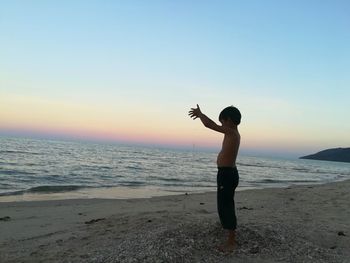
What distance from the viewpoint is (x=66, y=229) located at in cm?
780

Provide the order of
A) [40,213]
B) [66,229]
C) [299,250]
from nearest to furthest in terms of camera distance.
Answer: [299,250], [66,229], [40,213]

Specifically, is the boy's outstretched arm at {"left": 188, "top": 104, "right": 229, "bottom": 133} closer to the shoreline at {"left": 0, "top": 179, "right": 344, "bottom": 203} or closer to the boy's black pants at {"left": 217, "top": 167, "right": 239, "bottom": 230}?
the boy's black pants at {"left": 217, "top": 167, "right": 239, "bottom": 230}

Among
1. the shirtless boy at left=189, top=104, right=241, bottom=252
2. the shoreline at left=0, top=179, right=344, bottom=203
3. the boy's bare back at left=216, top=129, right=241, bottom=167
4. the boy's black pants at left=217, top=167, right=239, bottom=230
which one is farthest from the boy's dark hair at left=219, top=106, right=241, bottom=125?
the shoreline at left=0, top=179, right=344, bottom=203

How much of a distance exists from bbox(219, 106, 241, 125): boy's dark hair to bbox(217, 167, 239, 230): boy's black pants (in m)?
0.71

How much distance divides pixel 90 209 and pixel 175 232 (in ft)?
19.2

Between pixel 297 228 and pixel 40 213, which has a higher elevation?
pixel 297 228

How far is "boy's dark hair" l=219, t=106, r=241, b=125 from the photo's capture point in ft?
19.2

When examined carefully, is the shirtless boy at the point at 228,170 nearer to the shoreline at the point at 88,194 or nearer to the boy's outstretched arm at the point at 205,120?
the boy's outstretched arm at the point at 205,120

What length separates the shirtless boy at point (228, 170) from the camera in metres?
5.77

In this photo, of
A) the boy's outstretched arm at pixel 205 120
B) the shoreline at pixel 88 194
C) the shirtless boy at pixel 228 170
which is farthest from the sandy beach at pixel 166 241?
the shoreline at pixel 88 194

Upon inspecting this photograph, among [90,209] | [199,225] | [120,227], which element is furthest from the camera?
[90,209]

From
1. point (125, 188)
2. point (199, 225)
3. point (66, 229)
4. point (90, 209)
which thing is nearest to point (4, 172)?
point (125, 188)

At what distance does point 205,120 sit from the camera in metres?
5.62

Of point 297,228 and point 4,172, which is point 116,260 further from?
point 4,172
